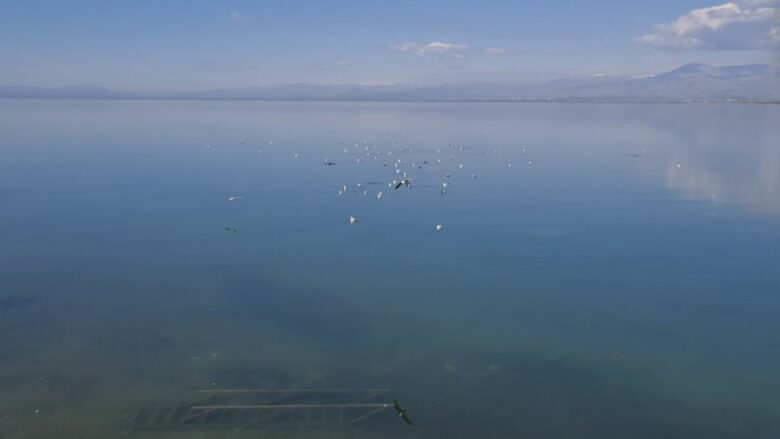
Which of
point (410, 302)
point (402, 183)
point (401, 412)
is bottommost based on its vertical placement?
point (401, 412)

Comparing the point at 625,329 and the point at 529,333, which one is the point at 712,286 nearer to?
the point at 625,329

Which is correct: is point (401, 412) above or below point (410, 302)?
below

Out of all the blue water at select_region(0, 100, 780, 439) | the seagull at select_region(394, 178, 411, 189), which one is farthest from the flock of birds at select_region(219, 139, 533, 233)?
the blue water at select_region(0, 100, 780, 439)

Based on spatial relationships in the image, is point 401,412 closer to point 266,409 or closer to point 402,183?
point 266,409

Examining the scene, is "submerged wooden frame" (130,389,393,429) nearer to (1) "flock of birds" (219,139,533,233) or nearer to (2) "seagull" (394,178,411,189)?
(1) "flock of birds" (219,139,533,233)

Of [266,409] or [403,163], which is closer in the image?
[266,409]

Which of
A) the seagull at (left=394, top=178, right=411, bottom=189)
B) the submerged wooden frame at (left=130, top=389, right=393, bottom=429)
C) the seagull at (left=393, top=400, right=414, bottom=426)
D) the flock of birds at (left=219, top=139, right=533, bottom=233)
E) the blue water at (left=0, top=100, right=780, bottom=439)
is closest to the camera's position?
the submerged wooden frame at (left=130, top=389, right=393, bottom=429)

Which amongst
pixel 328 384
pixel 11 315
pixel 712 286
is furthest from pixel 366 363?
pixel 712 286

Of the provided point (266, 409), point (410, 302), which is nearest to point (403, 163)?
point (410, 302)

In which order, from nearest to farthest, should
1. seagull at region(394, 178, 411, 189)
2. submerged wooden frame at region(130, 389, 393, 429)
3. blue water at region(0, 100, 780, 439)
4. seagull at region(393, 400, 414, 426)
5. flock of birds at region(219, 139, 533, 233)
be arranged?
1. submerged wooden frame at region(130, 389, 393, 429)
2. seagull at region(393, 400, 414, 426)
3. blue water at region(0, 100, 780, 439)
4. flock of birds at region(219, 139, 533, 233)
5. seagull at region(394, 178, 411, 189)
